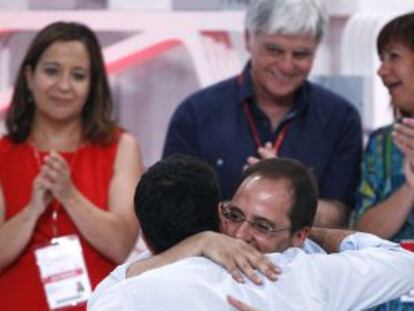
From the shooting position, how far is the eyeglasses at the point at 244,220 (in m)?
1.95

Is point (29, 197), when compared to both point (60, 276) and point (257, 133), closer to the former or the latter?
point (60, 276)

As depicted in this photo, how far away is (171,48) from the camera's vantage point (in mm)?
3656

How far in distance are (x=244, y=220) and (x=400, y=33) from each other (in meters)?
1.02

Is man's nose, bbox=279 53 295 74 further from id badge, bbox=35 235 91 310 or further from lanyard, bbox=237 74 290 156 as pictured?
id badge, bbox=35 235 91 310

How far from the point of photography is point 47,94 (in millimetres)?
3010

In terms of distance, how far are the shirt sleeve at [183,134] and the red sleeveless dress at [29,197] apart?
167mm

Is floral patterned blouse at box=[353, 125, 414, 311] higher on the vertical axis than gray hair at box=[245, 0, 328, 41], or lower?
lower

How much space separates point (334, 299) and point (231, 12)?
1.85 metres

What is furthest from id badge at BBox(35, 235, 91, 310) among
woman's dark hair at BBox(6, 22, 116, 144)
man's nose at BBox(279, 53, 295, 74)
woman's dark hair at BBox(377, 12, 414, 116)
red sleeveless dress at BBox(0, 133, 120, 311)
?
woman's dark hair at BBox(377, 12, 414, 116)

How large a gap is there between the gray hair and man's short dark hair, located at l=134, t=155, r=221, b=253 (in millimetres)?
1041

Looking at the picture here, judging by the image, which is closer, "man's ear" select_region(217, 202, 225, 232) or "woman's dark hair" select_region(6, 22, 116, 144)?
"man's ear" select_region(217, 202, 225, 232)

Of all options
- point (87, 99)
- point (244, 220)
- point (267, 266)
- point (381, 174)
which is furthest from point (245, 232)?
point (87, 99)

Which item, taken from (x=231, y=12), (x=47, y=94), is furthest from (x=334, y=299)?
(x=231, y=12)

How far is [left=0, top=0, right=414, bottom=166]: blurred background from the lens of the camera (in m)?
3.50
